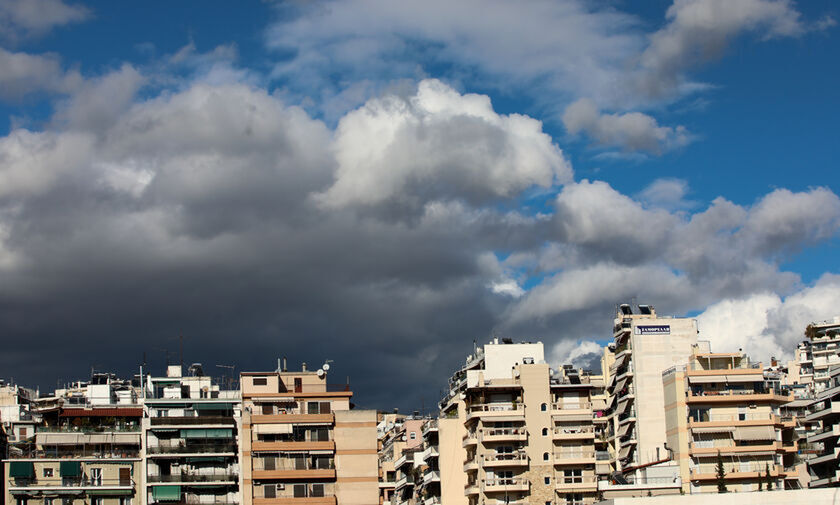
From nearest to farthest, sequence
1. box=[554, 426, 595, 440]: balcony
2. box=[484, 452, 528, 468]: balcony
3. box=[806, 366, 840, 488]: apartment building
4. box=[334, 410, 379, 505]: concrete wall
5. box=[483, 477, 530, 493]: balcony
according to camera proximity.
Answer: box=[334, 410, 379, 505]: concrete wall → box=[806, 366, 840, 488]: apartment building → box=[483, 477, 530, 493]: balcony → box=[484, 452, 528, 468]: balcony → box=[554, 426, 595, 440]: balcony

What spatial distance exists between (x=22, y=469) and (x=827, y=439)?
8560 centimetres

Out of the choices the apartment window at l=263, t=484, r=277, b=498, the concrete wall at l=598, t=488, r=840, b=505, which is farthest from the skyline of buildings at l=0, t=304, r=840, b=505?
the concrete wall at l=598, t=488, r=840, b=505

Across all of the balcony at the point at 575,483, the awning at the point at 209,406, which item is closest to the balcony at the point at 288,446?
the awning at the point at 209,406

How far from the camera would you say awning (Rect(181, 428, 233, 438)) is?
118 m

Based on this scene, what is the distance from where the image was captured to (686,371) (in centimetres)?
12044

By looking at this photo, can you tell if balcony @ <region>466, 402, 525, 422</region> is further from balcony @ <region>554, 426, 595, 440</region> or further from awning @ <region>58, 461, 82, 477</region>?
awning @ <region>58, 461, 82, 477</region>

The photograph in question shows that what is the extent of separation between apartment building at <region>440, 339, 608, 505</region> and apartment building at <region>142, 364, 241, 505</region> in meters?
26.8

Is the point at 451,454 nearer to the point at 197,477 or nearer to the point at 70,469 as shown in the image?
the point at 197,477

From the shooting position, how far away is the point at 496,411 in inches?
4988

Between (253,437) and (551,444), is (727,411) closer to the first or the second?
(551,444)

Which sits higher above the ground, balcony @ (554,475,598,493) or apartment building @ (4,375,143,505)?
apartment building @ (4,375,143,505)

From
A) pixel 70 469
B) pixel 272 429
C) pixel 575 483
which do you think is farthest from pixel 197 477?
pixel 575 483

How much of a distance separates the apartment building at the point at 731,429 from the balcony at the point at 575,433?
898cm

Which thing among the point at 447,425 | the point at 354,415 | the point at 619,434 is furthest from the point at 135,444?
the point at 619,434
